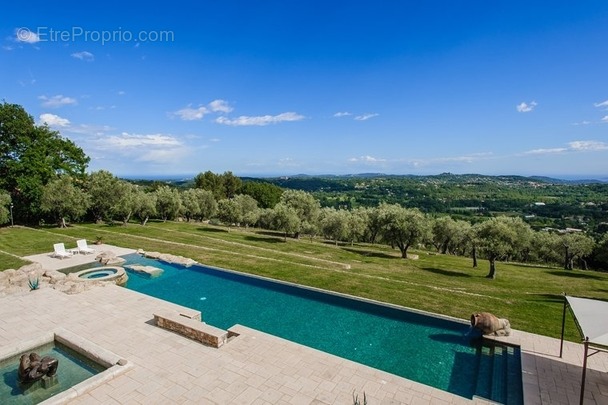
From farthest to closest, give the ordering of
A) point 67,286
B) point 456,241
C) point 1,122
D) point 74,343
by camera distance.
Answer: point 456,241 < point 1,122 < point 67,286 < point 74,343

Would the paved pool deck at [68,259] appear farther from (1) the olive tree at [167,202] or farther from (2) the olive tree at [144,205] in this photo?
(1) the olive tree at [167,202]

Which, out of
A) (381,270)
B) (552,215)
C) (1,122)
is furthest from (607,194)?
(1,122)

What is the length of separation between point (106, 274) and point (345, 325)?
541 inches

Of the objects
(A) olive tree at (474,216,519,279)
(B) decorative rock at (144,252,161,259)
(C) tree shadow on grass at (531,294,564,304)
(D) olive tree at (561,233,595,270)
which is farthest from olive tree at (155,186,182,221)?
(D) olive tree at (561,233,595,270)

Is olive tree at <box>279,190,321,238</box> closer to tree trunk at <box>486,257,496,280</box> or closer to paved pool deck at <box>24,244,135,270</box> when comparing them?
paved pool deck at <box>24,244,135,270</box>

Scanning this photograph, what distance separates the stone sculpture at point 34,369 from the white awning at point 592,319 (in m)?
12.4

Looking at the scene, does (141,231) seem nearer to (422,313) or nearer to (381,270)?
(381,270)

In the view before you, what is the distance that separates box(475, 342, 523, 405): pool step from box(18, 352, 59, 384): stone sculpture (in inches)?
419

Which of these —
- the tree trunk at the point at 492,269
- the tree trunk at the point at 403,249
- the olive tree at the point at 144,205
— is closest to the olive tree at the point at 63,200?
the olive tree at the point at 144,205

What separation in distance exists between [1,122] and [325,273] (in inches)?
1385

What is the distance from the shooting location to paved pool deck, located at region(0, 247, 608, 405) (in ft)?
24.1

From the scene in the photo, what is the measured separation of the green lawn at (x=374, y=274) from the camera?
13891 millimetres

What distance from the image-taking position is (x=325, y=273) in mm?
18453

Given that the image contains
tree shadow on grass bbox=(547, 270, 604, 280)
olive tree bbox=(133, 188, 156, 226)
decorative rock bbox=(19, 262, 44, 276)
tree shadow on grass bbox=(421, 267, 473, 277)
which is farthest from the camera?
olive tree bbox=(133, 188, 156, 226)
